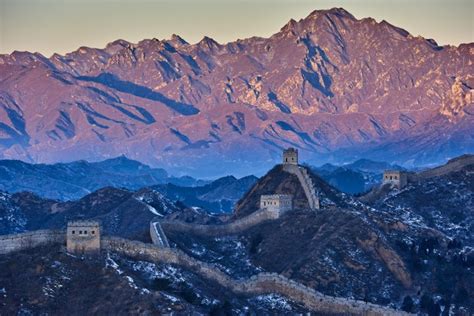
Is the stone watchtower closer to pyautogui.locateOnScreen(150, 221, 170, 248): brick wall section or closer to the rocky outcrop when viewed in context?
pyautogui.locateOnScreen(150, 221, 170, 248): brick wall section

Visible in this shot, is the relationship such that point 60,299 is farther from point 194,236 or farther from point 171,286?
point 194,236

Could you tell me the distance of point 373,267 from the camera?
187 meters

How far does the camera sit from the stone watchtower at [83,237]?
16000 cm

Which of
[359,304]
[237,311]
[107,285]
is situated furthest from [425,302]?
[107,285]

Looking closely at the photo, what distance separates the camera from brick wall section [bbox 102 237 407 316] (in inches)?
6304

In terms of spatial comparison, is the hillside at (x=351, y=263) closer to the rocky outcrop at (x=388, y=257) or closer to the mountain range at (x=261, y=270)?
the rocky outcrop at (x=388, y=257)

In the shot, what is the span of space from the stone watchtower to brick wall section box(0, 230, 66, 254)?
2.46m

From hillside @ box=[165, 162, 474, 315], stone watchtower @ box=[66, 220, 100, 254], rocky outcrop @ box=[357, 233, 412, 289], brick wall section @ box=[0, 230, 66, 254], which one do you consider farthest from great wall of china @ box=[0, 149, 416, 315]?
rocky outcrop @ box=[357, 233, 412, 289]

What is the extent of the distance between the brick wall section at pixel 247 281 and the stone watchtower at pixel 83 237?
1801mm

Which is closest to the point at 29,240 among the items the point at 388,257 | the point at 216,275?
the point at 216,275

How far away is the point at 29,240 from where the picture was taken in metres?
162

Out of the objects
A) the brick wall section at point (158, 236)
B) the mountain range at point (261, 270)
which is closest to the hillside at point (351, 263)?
the mountain range at point (261, 270)

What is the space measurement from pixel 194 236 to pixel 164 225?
423 cm

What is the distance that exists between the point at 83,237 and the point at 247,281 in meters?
19.0
